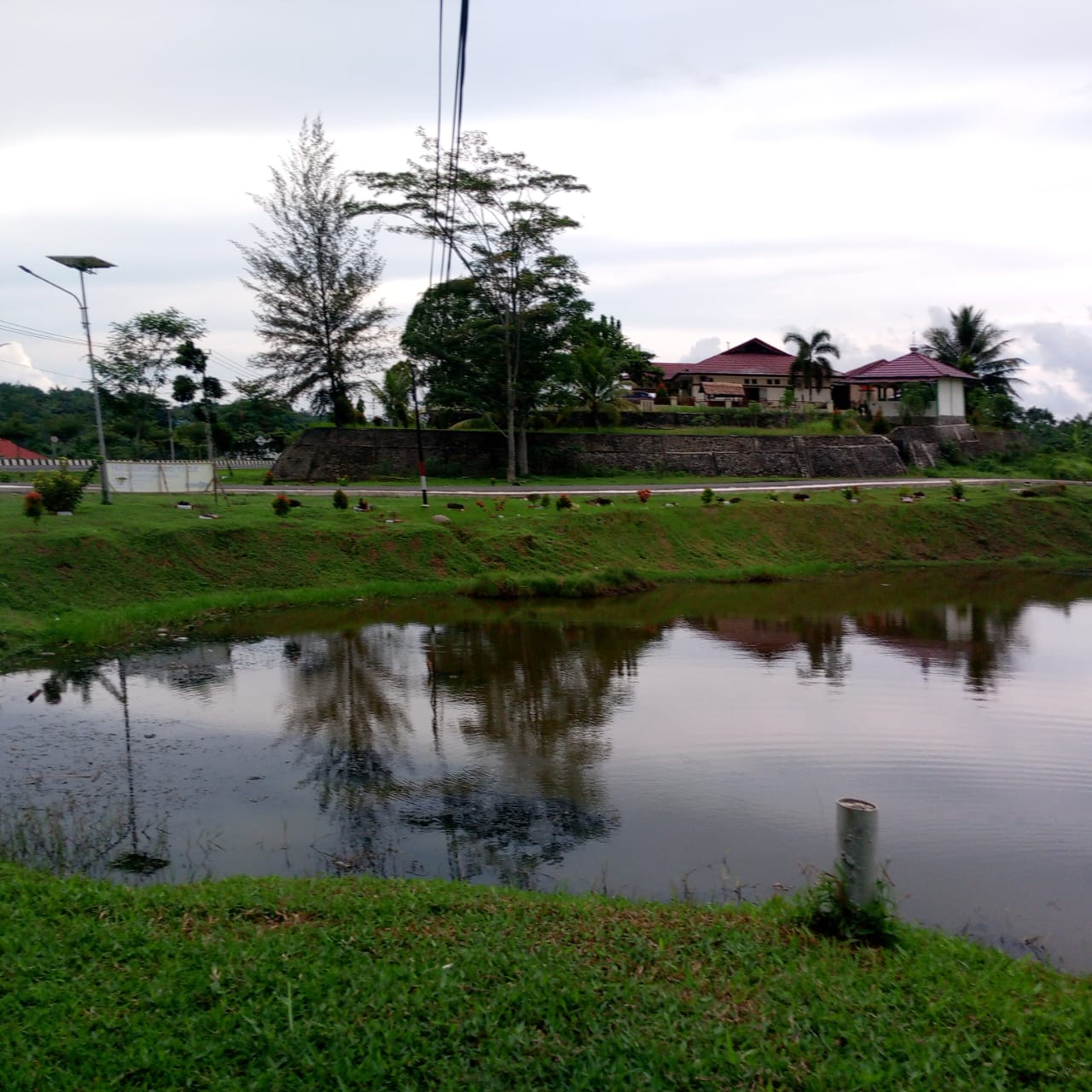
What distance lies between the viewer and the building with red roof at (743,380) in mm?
51625

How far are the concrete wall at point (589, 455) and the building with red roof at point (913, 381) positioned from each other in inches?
230

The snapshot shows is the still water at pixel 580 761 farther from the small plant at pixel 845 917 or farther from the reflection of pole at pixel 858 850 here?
the reflection of pole at pixel 858 850

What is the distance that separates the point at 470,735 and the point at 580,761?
1.51m

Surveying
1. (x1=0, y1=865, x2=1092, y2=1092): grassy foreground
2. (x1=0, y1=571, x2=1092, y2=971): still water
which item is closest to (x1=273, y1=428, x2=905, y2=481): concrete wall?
(x1=0, y1=571, x2=1092, y2=971): still water

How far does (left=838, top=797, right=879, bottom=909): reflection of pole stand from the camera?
5.46 meters

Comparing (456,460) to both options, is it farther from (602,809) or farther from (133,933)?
(133,933)

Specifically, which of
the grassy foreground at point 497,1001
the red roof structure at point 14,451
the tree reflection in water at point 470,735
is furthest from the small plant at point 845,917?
the red roof structure at point 14,451

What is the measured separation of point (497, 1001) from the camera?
473cm

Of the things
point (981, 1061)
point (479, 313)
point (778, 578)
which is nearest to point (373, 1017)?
point (981, 1061)

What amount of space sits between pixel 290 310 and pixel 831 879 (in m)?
35.7

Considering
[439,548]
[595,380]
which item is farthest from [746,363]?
[439,548]

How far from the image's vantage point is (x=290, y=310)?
37594 millimetres

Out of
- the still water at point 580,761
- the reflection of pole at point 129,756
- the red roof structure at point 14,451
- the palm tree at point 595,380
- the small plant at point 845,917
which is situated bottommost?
the still water at point 580,761

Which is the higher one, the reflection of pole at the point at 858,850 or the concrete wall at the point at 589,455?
the concrete wall at the point at 589,455
